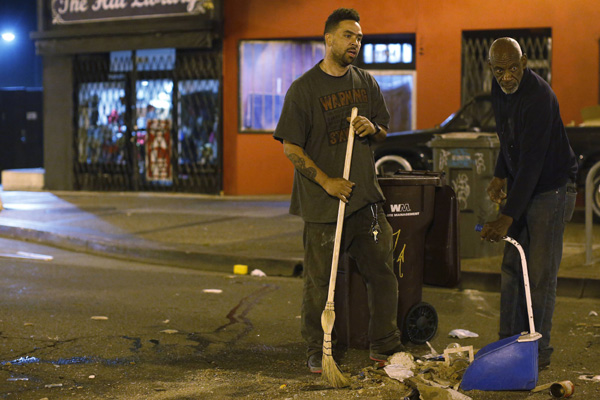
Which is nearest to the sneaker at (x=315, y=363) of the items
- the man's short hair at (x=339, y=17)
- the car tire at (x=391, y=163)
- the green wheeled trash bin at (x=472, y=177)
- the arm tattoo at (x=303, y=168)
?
the arm tattoo at (x=303, y=168)

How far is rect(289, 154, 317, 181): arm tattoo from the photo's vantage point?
488cm

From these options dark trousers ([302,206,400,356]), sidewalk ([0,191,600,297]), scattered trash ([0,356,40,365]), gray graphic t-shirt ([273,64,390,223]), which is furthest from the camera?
sidewalk ([0,191,600,297])

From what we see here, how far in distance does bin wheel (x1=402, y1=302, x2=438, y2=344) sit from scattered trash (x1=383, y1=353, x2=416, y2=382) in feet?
1.87

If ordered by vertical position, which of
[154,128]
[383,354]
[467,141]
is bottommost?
[383,354]

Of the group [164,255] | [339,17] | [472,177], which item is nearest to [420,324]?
[339,17]

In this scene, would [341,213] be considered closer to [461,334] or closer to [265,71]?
[461,334]

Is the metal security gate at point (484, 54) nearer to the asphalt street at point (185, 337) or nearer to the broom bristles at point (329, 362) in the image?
the asphalt street at point (185, 337)

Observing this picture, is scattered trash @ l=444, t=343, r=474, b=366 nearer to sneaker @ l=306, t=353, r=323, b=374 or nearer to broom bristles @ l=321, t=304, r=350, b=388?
broom bristles @ l=321, t=304, r=350, b=388

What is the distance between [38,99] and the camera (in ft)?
76.8

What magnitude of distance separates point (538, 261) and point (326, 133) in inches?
55.1

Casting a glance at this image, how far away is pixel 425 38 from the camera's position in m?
15.2

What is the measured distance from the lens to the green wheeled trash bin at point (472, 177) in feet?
29.0

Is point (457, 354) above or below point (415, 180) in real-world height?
below

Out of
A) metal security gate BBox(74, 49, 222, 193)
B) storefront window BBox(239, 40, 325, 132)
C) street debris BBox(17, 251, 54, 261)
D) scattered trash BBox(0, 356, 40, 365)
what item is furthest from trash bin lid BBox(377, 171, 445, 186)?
metal security gate BBox(74, 49, 222, 193)
